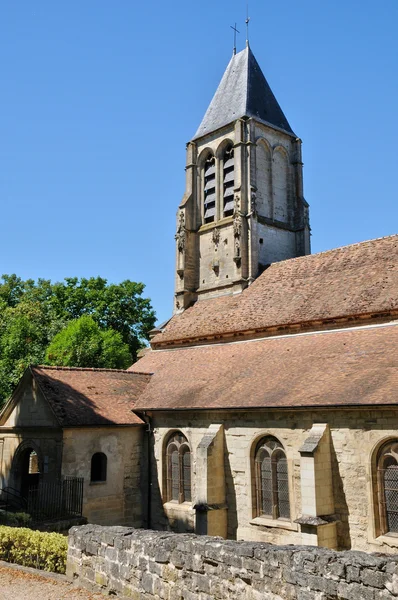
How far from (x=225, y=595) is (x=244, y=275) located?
19.0 metres

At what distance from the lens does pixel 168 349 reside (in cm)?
2602

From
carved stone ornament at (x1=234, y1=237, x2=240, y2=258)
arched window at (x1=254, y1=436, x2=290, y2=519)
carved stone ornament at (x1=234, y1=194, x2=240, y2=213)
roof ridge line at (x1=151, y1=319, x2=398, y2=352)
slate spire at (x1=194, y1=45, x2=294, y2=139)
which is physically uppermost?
slate spire at (x1=194, y1=45, x2=294, y2=139)

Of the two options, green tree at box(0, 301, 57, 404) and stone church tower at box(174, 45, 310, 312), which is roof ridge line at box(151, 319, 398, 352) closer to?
stone church tower at box(174, 45, 310, 312)

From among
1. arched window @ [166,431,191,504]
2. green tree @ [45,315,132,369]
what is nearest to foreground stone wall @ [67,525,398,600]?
arched window @ [166,431,191,504]

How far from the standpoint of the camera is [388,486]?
1414 cm

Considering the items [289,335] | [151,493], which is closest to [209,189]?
[289,335]

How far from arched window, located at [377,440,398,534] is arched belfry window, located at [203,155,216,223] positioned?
57.1 ft

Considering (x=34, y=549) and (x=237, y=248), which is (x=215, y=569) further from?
(x=237, y=248)

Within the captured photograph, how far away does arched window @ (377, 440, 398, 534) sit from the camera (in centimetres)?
1402

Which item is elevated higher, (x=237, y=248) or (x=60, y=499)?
(x=237, y=248)

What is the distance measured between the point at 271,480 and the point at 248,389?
302 centimetres

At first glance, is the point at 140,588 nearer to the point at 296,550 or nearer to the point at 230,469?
the point at 296,550

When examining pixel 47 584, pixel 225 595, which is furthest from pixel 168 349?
pixel 225 595

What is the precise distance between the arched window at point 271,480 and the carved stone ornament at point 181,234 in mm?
13989
